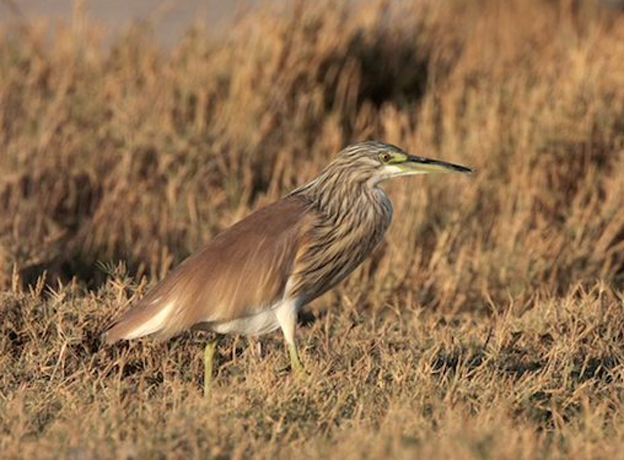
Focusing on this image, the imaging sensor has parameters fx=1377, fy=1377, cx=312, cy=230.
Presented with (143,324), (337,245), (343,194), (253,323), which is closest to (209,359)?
(253,323)

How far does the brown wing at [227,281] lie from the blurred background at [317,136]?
1857 millimetres

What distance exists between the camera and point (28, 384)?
5.25 meters

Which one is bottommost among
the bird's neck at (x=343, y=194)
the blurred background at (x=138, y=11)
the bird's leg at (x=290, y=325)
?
the blurred background at (x=138, y=11)

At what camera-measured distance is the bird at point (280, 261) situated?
519 cm

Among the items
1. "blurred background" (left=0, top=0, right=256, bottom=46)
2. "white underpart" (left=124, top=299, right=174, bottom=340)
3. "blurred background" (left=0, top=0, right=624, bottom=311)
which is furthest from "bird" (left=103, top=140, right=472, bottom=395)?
"blurred background" (left=0, top=0, right=256, bottom=46)

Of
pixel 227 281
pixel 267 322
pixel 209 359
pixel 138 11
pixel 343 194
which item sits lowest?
pixel 138 11

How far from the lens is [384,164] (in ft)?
18.5

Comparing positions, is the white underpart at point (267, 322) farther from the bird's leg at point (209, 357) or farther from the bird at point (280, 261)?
the bird's leg at point (209, 357)

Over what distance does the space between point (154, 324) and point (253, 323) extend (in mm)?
383

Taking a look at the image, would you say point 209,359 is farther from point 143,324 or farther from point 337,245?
point 337,245

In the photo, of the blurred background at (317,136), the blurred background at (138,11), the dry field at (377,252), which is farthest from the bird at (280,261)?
the blurred background at (138,11)

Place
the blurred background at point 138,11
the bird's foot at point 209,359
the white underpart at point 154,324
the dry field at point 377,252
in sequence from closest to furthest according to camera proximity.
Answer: the dry field at point 377,252, the white underpart at point 154,324, the bird's foot at point 209,359, the blurred background at point 138,11

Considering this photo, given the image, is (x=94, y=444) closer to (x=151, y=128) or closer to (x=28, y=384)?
(x=28, y=384)

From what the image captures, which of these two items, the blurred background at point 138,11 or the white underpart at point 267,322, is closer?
the white underpart at point 267,322
